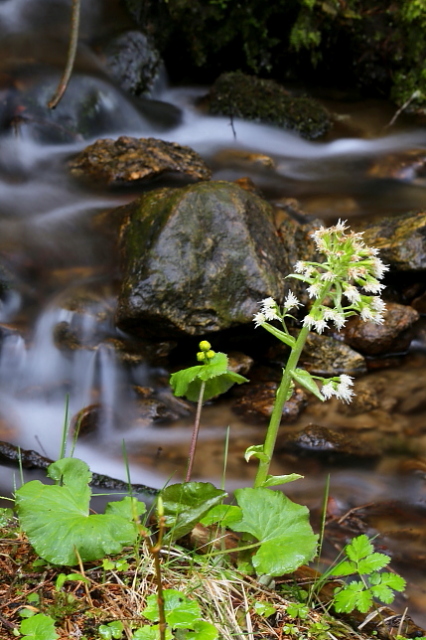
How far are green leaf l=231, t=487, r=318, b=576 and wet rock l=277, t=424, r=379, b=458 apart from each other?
1.94 meters

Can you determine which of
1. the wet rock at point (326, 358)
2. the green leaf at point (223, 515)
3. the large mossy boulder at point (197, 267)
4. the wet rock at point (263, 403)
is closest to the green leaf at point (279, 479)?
the green leaf at point (223, 515)

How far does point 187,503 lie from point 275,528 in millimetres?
304

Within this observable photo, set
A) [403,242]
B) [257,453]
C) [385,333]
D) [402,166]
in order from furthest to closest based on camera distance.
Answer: [402,166], [403,242], [385,333], [257,453]

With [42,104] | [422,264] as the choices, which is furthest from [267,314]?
[42,104]

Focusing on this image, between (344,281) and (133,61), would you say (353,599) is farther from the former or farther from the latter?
(133,61)

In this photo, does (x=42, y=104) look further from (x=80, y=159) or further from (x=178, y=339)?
(x=178, y=339)

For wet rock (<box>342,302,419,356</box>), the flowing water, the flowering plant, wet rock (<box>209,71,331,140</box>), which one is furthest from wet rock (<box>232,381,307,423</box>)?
wet rock (<box>209,71,331,140</box>)

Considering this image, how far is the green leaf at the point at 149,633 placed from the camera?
1607 millimetres

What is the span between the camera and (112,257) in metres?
4.98

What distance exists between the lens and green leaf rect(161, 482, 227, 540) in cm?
192

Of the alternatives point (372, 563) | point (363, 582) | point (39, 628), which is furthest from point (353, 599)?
point (39, 628)

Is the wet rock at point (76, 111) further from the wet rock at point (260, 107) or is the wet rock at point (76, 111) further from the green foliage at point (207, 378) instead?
the green foliage at point (207, 378)

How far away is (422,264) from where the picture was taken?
525cm

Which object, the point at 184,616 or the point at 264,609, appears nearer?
the point at 184,616
